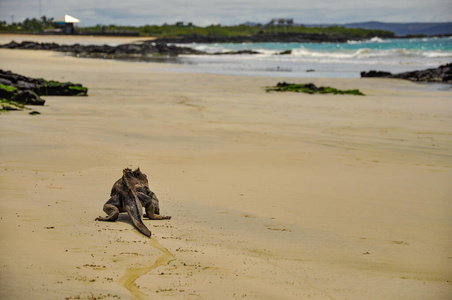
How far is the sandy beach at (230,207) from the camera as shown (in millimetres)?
4230

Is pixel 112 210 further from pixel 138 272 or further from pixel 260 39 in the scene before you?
pixel 260 39

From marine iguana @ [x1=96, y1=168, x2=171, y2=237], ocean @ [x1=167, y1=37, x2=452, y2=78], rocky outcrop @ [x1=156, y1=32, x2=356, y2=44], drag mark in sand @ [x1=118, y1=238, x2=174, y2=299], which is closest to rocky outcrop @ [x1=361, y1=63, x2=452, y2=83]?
ocean @ [x1=167, y1=37, x2=452, y2=78]

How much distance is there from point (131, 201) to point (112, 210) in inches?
7.2

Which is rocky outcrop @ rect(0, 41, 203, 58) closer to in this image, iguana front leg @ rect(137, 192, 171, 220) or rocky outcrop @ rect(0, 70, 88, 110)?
rocky outcrop @ rect(0, 70, 88, 110)

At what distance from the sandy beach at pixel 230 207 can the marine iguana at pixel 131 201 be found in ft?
0.35

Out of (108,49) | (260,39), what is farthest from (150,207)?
(260,39)

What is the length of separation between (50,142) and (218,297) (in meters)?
6.42

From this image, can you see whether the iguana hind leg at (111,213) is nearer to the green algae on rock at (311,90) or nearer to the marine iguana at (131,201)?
the marine iguana at (131,201)

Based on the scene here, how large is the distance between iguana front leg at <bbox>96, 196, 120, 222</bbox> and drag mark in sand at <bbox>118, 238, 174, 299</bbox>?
24.0 inches

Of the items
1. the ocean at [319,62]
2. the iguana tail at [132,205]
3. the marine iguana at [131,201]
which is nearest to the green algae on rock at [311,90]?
the ocean at [319,62]

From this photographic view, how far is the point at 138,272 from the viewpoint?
13.9 ft

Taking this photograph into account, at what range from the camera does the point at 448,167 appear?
907cm

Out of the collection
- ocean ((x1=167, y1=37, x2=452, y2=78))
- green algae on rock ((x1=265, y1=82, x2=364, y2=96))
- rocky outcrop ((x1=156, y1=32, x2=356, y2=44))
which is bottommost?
green algae on rock ((x1=265, y1=82, x2=364, y2=96))

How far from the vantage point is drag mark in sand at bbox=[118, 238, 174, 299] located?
3900 millimetres
